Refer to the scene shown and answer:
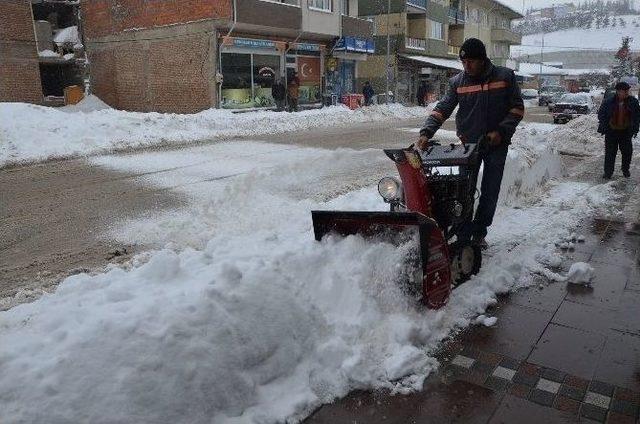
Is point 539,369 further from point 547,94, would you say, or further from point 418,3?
point 547,94

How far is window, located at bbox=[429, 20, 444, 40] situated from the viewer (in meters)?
41.9

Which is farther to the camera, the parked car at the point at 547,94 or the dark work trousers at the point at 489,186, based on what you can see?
the parked car at the point at 547,94

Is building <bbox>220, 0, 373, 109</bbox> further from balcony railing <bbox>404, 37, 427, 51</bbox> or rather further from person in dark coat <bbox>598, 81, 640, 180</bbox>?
person in dark coat <bbox>598, 81, 640, 180</bbox>

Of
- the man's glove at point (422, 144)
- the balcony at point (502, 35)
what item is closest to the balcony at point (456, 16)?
the balcony at point (502, 35)

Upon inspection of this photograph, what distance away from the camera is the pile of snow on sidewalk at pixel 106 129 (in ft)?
40.2

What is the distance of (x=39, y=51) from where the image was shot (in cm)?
2331

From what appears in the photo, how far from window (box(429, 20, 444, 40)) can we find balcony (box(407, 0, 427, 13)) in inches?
67.5

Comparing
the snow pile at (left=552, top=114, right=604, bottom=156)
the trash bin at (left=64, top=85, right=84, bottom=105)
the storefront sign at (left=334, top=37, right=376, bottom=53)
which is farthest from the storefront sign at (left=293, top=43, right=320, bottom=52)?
the snow pile at (left=552, top=114, right=604, bottom=156)

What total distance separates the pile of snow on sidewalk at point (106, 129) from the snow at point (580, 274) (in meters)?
11.0

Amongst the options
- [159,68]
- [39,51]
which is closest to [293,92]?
[159,68]

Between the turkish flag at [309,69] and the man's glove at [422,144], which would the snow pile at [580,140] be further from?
the turkish flag at [309,69]

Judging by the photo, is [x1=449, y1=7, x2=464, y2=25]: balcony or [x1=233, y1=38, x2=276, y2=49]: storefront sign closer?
[x1=233, y1=38, x2=276, y2=49]: storefront sign

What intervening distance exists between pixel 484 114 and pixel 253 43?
793 inches

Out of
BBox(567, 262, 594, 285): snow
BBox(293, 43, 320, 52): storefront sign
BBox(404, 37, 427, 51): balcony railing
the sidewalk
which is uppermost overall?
BBox(404, 37, 427, 51): balcony railing
